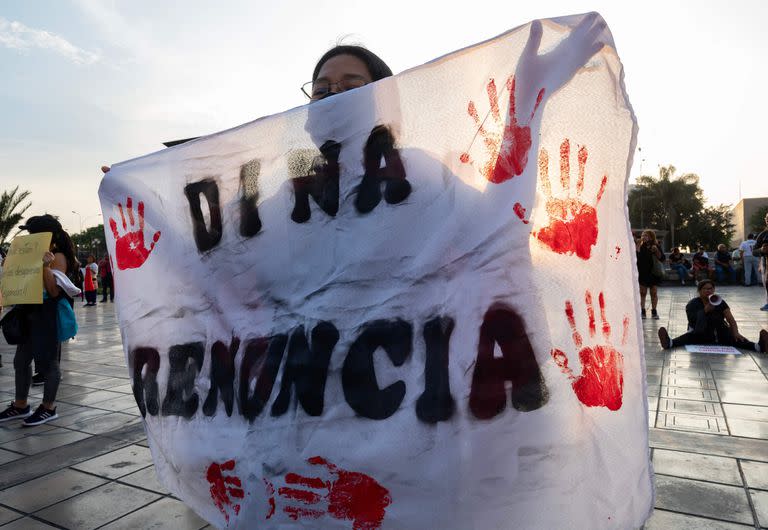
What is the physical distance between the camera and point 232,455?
1.89 metres

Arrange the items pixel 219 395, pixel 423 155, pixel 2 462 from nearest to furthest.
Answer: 1. pixel 423 155
2. pixel 219 395
3. pixel 2 462

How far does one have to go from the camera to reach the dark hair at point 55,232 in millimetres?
4215

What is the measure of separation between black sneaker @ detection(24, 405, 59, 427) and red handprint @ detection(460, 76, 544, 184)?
13.0ft

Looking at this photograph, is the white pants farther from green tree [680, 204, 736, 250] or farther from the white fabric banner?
green tree [680, 204, 736, 250]

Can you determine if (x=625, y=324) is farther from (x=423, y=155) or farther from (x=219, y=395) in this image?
(x=219, y=395)

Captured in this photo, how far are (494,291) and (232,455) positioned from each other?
1.06 m

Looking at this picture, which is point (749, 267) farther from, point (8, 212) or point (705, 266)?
point (8, 212)

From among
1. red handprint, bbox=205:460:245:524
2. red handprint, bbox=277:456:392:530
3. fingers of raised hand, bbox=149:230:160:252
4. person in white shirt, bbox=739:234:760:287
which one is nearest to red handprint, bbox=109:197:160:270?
fingers of raised hand, bbox=149:230:160:252

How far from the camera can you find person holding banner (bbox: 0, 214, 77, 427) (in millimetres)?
4020

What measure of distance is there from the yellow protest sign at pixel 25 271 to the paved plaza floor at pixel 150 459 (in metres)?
0.95

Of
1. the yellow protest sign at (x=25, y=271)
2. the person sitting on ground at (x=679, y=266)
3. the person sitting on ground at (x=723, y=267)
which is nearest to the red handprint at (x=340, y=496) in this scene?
the yellow protest sign at (x=25, y=271)

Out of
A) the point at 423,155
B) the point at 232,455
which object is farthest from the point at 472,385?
the point at 232,455

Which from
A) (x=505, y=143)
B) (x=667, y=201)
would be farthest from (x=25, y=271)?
(x=667, y=201)

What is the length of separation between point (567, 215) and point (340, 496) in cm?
109
